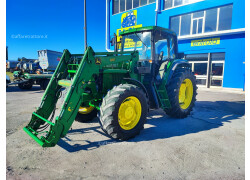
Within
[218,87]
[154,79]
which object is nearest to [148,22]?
[218,87]

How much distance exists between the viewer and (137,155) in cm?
301

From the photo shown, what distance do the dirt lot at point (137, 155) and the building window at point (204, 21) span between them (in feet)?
32.5

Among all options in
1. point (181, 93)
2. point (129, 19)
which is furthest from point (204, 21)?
point (181, 93)

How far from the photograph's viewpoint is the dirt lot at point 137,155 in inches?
99.5

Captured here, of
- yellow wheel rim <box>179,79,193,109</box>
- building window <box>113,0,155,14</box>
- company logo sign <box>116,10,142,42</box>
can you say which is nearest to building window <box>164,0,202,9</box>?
building window <box>113,0,155,14</box>

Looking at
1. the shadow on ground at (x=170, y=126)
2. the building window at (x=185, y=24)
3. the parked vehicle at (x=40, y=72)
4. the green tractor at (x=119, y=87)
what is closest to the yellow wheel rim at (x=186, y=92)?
the green tractor at (x=119, y=87)

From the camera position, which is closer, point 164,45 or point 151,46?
point 151,46

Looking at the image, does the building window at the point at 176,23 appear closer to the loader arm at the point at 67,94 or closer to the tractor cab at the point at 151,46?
the tractor cab at the point at 151,46

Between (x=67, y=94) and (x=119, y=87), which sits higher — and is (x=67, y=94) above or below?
below

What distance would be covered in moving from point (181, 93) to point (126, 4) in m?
15.0

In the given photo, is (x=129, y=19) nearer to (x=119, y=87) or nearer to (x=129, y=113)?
(x=119, y=87)

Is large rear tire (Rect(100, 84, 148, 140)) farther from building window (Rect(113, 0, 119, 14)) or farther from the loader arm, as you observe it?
building window (Rect(113, 0, 119, 14))

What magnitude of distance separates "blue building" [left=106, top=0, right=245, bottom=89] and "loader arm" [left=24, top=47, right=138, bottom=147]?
32.6 ft

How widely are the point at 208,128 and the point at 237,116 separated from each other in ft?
6.26
